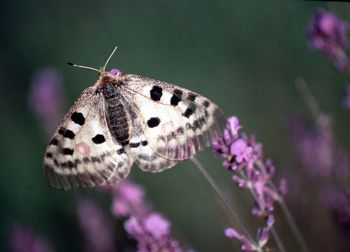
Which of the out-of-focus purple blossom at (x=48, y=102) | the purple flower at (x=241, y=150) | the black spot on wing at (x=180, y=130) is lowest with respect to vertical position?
the purple flower at (x=241, y=150)

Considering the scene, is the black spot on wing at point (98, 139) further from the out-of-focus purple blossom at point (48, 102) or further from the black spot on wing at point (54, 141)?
the out-of-focus purple blossom at point (48, 102)

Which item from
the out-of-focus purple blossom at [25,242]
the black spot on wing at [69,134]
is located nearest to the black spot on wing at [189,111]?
the black spot on wing at [69,134]

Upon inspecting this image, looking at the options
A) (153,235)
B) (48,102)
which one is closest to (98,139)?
(153,235)

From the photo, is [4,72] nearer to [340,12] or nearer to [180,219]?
[180,219]

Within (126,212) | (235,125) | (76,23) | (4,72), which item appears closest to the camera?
(235,125)

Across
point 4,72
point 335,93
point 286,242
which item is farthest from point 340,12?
point 4,72

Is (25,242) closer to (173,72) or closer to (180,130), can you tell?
(180,130)
